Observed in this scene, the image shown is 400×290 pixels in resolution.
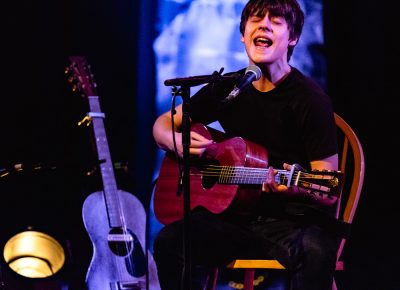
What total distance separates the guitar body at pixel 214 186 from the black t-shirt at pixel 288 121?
0.10 m

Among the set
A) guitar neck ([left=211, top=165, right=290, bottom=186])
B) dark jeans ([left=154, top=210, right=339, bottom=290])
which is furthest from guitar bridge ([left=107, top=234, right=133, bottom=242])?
guitar neck ([left=211, top=165, right=290, bottom=186])

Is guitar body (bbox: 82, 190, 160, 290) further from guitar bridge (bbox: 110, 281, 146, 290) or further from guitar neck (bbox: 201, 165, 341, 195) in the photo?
guitar neck (bbox: 201, 165, 341, 195)

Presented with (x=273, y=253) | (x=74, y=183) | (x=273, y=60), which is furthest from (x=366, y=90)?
(x=74, y=183)

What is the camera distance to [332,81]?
3.55 meters

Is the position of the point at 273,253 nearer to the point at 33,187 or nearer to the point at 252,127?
the point at 252,127

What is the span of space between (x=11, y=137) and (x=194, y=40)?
1.31 metres

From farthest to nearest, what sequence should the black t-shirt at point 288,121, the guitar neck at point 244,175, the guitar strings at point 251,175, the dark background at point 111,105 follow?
the dark background at point 111,105, the black t-shirt at point 288,121, the guitar neck at point 244,175, the guitar strings at point 251,175

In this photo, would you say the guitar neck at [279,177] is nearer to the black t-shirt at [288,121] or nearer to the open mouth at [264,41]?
the black t-shirt at [288,121]

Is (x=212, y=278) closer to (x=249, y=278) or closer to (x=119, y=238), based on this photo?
(x=249, y=278)

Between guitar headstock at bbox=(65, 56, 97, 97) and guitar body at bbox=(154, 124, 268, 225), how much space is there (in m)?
0.66

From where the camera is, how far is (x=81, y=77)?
3.22 meters

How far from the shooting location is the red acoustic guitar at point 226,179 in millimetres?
2236

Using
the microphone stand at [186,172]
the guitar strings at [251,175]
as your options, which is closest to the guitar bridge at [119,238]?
the guitar strings at [251,175]

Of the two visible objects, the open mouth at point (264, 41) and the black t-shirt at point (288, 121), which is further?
the open mouth at point (264, 41)
